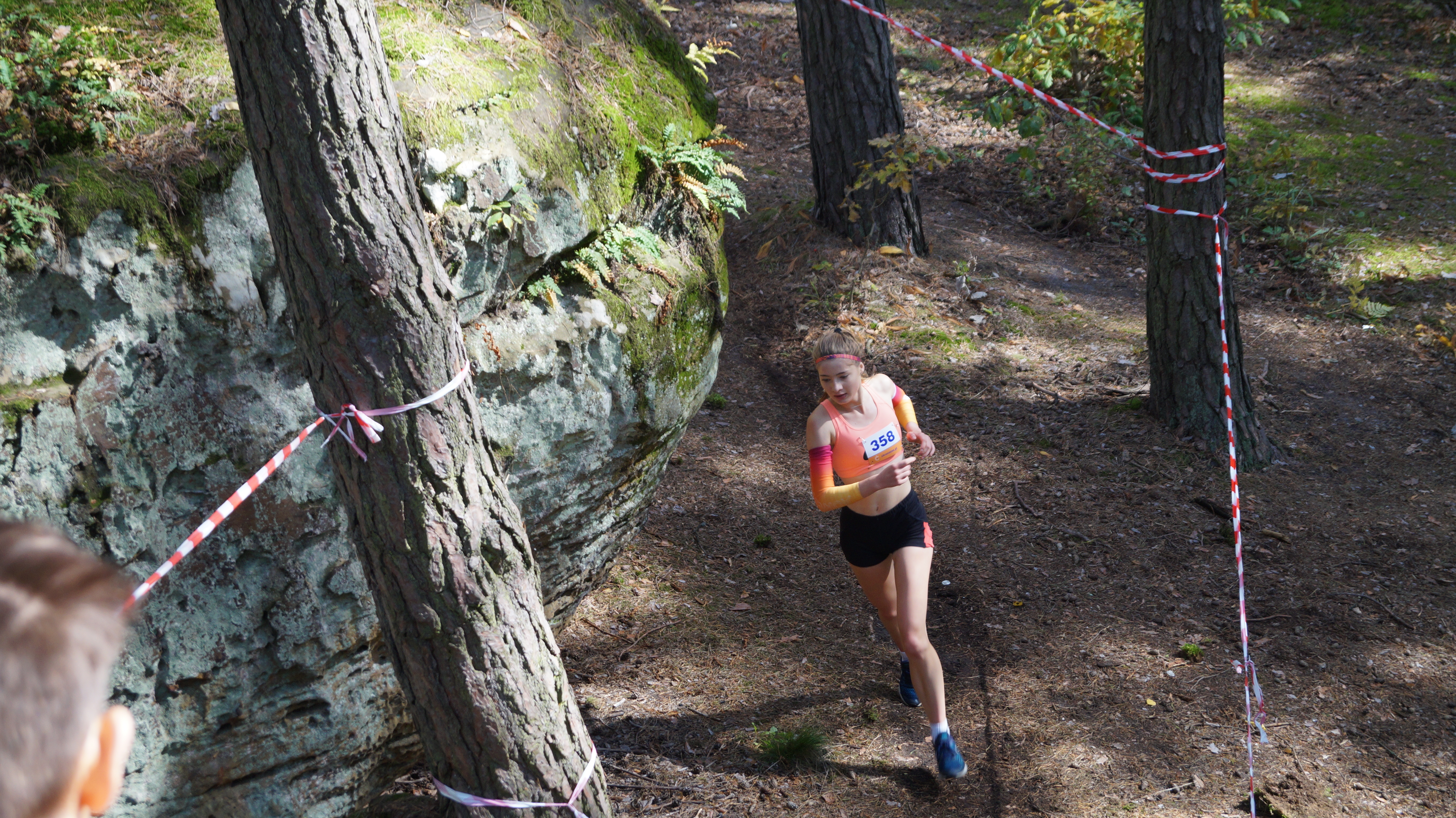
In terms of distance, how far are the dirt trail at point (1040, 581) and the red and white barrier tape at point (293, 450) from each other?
217 cm

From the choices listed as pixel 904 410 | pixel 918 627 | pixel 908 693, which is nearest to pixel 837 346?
pixel 904 410

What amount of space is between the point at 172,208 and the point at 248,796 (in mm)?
2375

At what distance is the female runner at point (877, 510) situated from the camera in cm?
410

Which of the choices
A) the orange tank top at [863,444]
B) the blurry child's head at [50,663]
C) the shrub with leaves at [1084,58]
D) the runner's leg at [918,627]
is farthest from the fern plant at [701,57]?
the shrub with leaves at [1084,58]

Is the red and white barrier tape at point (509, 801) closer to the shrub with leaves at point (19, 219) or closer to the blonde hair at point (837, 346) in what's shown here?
the blonde hair at point (837, 346)

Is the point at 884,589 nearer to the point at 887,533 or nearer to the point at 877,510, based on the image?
the point at 887,533

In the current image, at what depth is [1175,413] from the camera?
21.5ft

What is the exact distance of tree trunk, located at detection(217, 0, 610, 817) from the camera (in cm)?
278

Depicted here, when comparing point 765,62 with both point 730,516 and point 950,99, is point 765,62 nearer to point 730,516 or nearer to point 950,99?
point 950,99

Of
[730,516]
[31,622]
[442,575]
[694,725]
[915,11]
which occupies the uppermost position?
[915,11]

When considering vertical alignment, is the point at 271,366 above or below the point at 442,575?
above

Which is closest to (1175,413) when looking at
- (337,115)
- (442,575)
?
(442,575)

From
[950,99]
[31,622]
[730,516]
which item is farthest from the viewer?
[950,99]

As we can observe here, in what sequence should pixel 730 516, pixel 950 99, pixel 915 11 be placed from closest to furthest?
1. pixel 730 516
2. pixel 950 99
3. pixel 915 11
